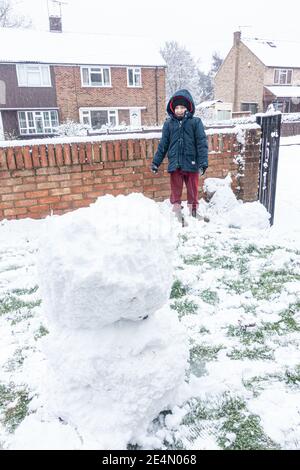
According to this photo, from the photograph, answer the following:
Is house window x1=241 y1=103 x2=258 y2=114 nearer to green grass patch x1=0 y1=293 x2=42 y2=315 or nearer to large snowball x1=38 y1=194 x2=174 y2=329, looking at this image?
green grass patch x1=0 y1=293 x2=42 y2=315

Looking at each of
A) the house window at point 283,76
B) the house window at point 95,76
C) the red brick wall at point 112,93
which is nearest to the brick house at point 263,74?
the house window at point 283,76

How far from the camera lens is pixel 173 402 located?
1.74 metres

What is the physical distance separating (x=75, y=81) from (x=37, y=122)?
3.94m

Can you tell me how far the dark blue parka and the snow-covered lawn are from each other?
1157 mm

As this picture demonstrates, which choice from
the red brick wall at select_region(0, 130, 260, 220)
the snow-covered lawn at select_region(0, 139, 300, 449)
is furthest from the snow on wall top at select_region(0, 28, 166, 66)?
the snow-covered lawn at select_region(0, 139, 300, 449)

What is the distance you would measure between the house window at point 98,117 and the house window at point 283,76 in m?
15.0

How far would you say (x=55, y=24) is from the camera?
85.1 feet

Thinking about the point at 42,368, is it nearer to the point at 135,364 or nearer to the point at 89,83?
the point at 135,364

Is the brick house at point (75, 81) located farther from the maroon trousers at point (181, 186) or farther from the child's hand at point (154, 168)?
the maroon trousers at point (181, 186)

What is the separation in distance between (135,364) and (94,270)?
0.50 meters

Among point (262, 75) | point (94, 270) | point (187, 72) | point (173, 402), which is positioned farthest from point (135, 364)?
point (187, 72)

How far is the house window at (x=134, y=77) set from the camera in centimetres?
2566

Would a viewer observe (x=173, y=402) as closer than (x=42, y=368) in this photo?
Yes

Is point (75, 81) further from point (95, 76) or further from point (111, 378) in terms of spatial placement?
point (111, 378)
